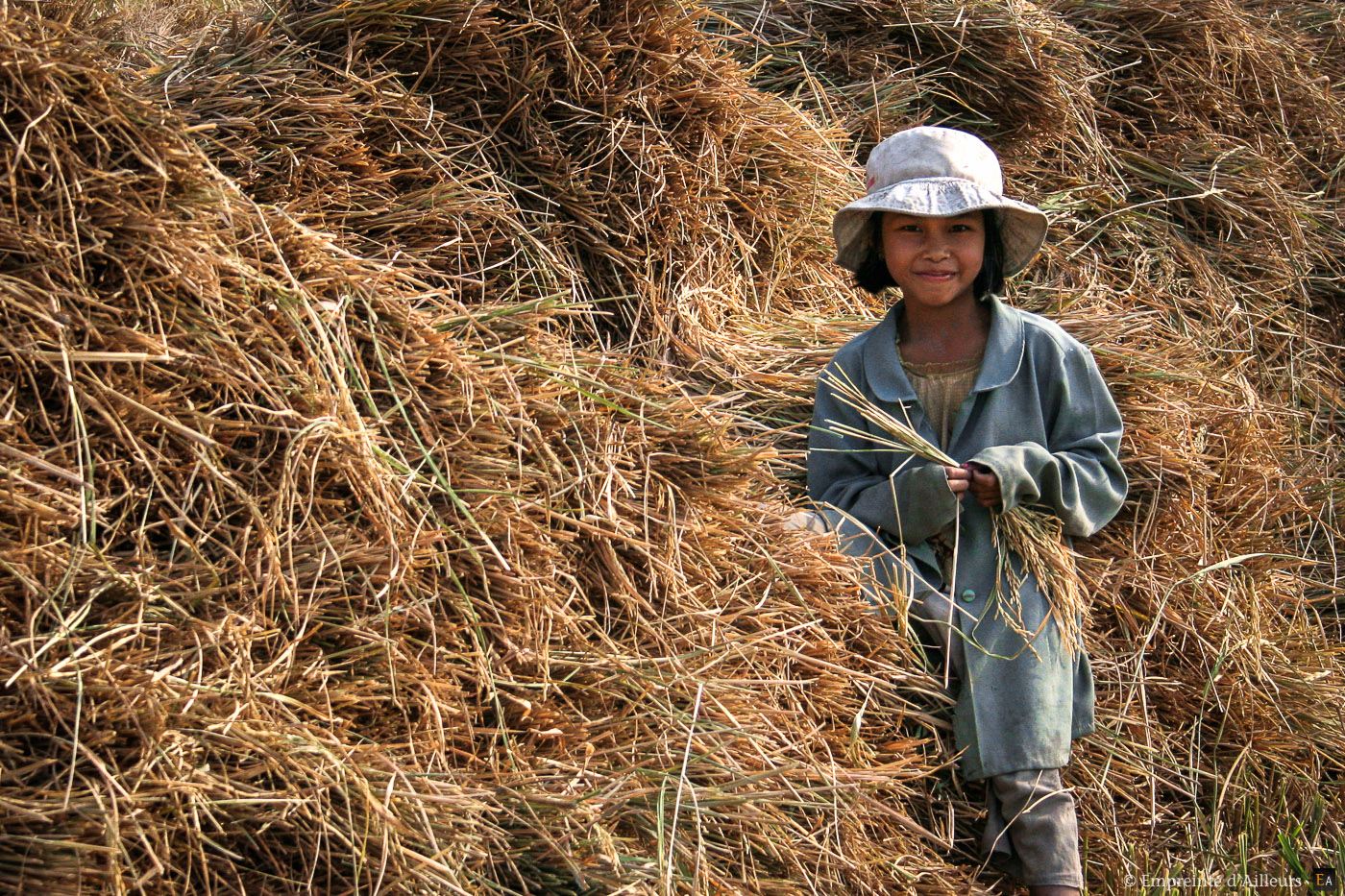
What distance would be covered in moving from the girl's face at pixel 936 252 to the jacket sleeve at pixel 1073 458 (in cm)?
27

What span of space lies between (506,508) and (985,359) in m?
1.09

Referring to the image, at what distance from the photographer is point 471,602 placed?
1712 millimetres

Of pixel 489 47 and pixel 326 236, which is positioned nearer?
pixel 326 236

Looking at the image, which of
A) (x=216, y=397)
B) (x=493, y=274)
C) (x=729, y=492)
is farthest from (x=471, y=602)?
(x=493, y=274)

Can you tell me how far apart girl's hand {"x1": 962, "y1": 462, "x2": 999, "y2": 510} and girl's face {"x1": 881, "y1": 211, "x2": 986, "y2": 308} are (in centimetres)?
38

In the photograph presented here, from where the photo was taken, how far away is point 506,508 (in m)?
1.78

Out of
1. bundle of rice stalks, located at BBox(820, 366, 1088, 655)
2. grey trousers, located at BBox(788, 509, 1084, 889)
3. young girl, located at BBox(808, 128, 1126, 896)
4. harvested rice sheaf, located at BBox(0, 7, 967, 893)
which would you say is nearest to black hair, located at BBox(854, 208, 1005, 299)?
young girl, located at BBox(808, 128, 1126, 896)

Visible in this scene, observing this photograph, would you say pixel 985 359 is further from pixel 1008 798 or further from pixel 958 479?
pixel 1008 798

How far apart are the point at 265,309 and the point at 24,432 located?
369 mm

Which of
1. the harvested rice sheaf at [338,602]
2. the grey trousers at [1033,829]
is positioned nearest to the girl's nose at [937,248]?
the harvested rice sheaf at [338,602]

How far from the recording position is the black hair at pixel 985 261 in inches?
97.8

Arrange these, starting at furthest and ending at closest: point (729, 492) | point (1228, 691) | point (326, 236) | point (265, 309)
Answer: point (1228, 691), point (729, 492), point (326, 236), point (265, 309)

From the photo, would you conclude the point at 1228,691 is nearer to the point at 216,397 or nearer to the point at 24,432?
the point at 216,397

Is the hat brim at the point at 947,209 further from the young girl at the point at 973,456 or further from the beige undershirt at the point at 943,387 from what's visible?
the beige undershirt at the point at 943,387
